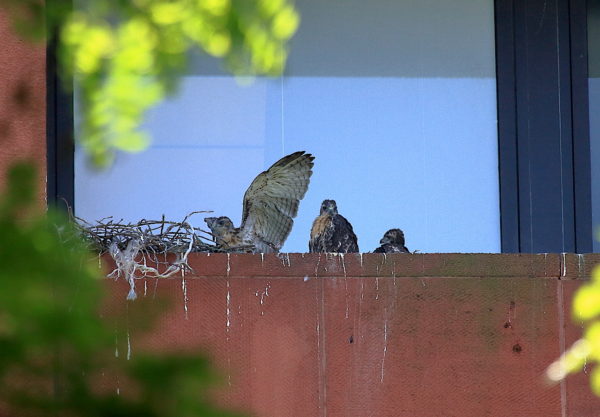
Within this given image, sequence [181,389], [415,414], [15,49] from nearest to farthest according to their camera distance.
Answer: [181,389] → [15,49] → [415,414]

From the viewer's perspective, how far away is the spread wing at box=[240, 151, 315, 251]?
5.19 metres

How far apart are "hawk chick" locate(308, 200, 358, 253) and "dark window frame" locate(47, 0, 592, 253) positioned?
113 cm

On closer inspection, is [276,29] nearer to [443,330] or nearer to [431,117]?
[431,117]

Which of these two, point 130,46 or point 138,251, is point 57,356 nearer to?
point 130,46

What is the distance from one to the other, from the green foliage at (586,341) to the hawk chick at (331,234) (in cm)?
123

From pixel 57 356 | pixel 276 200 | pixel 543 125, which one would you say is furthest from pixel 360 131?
pixel 57 356

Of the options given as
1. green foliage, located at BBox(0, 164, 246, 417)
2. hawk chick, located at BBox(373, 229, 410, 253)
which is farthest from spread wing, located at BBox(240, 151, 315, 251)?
green foliage, located at BBox(0, 164, 246, 417)

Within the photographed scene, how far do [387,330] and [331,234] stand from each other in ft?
3.25

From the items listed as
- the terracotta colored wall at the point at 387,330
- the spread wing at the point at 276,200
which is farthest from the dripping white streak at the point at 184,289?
the spread wing at the point at 276,200

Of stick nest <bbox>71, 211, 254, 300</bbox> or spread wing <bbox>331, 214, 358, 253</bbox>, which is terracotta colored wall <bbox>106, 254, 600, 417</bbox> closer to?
stick nest <bbox>71, 211, 254, 300</bbox>

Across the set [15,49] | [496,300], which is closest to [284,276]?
[496,300]

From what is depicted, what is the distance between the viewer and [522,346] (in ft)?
14.3

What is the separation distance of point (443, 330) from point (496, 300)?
0.26 meters

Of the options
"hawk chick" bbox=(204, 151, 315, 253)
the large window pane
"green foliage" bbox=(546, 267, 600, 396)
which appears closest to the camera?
"green foliage" bbox=(546, 267, 600, 396)
